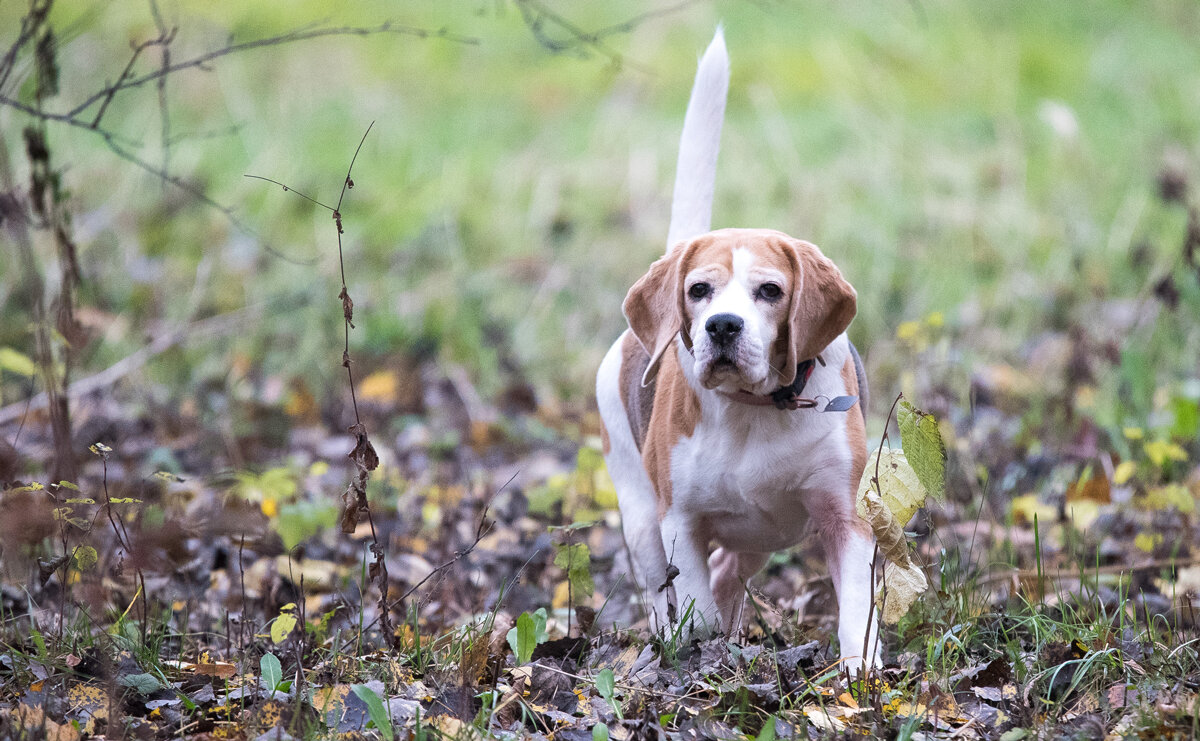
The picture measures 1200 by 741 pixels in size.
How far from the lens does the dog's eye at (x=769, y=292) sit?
282cm

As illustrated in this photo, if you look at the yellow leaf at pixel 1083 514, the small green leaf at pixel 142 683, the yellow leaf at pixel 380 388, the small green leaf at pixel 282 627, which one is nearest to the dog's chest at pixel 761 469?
the small green leaf at pixel 282 627

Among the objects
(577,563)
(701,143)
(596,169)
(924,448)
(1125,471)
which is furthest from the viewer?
(596,169)

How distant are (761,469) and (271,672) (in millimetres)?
1278

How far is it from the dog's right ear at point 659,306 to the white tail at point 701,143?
50 centimetres

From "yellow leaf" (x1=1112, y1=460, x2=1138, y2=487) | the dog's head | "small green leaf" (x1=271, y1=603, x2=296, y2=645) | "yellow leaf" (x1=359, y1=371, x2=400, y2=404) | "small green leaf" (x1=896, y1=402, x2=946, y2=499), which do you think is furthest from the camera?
"yellow leaf" (x1=359, y1=371, x2=400, y2=404)

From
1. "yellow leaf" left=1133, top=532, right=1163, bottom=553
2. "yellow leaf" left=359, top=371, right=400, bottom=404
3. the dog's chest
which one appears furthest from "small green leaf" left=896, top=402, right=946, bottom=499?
"yellow leaf" left=359, top=371, right=400, bottom=404

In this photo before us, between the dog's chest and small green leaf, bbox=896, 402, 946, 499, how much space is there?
545 mm

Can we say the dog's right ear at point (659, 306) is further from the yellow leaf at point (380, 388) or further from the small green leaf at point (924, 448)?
the yellow leaf at point (380, 388)

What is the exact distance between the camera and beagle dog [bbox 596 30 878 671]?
9.23 ft

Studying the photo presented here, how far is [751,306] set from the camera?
110 inches

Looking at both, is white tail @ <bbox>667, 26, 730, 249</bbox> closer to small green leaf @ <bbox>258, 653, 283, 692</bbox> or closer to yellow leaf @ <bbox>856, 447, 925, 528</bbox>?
yellow leaf @ <bbox>856, 447, 925, 528</bbox>

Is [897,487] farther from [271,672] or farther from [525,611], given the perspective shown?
[271,672]

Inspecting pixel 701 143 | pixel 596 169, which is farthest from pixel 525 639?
pixel 596 169

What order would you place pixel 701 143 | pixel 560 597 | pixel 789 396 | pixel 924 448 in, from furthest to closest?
pixel 560 597 < pixel 701 143 < pixel 789 396 < pixel 924 448
